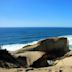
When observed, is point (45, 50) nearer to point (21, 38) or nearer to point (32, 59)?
point (32, 59)

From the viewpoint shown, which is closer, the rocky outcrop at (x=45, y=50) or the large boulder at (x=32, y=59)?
the large boulder at (x=32, y=59)

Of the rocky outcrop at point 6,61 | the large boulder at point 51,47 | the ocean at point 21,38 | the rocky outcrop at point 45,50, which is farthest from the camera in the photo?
the ocean at point 21,38

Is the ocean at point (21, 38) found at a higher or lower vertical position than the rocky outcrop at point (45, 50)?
lower

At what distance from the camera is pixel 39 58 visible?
8859mm

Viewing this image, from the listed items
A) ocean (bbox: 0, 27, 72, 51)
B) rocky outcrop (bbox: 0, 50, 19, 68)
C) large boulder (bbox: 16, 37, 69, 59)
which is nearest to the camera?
rocky outcrop (bbox: 0, 50, 19, 68)

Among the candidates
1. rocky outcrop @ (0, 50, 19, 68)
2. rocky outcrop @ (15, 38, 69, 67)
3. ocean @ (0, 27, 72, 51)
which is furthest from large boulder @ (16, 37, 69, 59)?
ocean @ (0, 27, 72, 51)

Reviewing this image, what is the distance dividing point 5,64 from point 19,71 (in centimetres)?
105

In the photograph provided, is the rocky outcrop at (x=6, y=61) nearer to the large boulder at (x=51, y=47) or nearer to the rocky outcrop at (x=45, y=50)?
the rocky outcrop at (x=45, y=50)

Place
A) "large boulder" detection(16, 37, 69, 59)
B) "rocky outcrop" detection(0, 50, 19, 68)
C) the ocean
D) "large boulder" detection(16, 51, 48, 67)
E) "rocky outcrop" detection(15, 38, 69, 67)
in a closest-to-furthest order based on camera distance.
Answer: "rocky outcrop" detection(0, 50, 19, 68), "large boulder" detection(16, 51, 48, 67), "rocky outcrop" detection(15, 38, 69, 67), "large boulder" detection(16, 37, 69, 59), the ocean

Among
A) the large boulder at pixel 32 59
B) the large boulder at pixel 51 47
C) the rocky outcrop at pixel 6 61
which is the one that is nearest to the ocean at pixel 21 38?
the large boulder at pixel 51 47

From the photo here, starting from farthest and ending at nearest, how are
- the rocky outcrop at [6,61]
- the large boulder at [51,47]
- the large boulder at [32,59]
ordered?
the large boulder at [51,47] → the large boulder at [32,59] → the rocky outcrop at [6,61]

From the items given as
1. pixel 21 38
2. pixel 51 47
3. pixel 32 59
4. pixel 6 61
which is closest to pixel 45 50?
pixel 51 47

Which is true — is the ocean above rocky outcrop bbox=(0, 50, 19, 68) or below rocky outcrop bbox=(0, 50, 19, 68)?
below

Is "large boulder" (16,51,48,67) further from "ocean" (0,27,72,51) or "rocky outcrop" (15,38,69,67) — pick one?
"ocean" (0,27,72,51)
